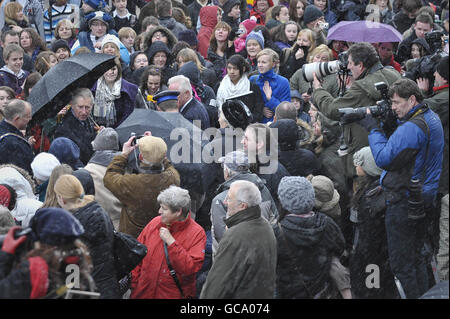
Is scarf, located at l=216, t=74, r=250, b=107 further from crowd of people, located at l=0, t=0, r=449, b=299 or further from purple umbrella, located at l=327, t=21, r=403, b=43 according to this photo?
purple umbrella, located at l=327, t=21, r=403, b=43

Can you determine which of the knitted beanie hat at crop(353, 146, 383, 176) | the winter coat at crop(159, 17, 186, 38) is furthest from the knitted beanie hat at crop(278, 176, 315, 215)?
the winter coat at crop(159, 17, 186, 38)

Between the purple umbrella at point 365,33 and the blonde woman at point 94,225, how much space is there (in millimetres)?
4716

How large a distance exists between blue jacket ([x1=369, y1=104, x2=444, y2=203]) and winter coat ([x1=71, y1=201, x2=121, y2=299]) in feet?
7.24

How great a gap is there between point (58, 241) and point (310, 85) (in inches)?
214

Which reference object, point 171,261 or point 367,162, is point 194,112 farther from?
point 171,261

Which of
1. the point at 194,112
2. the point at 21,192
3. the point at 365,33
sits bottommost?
the point at 194,112

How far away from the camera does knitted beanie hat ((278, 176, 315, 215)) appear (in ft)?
17.0

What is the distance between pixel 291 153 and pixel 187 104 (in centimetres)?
143

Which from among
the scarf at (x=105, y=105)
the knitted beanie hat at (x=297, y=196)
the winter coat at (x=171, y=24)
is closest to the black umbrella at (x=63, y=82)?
the scarf at (x=105, y=105)

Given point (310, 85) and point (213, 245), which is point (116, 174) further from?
point (310, 85)

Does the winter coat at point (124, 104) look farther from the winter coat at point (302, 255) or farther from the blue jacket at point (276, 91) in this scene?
the winter coat at point (302, 255)

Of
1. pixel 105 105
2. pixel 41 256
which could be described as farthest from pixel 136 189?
pixel 105 105

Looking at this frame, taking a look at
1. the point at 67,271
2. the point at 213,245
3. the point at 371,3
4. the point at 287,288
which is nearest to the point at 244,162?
the point at 213,245

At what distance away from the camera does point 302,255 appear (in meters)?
5.18
